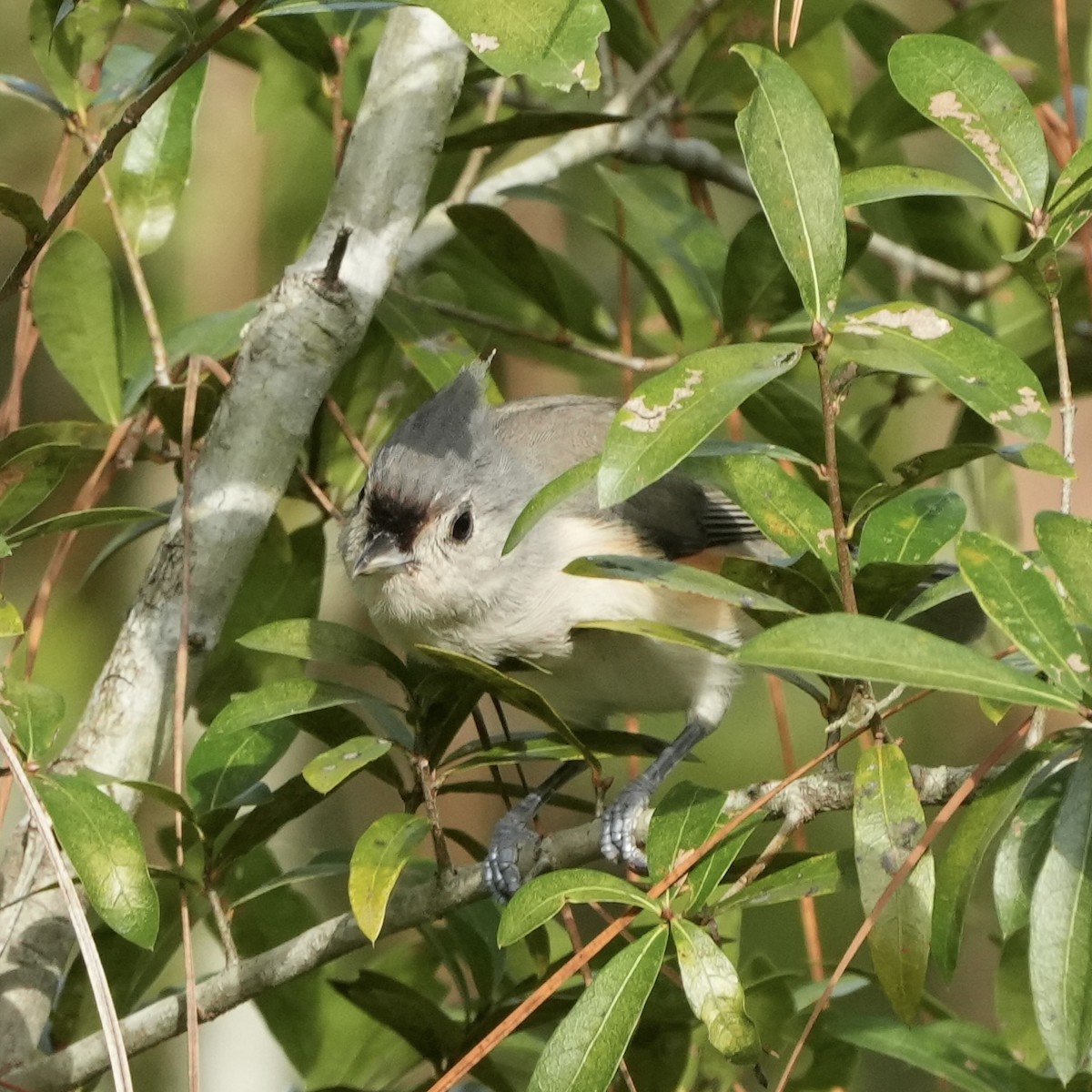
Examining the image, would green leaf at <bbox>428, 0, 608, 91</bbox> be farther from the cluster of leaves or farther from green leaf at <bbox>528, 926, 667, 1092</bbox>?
green leaf at <bbox>528, 926, 667, 1092</bbox>

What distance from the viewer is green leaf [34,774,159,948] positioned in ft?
4.05

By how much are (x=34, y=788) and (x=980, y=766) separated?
31.6 inches

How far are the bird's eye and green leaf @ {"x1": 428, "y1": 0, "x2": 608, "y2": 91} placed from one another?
914mm

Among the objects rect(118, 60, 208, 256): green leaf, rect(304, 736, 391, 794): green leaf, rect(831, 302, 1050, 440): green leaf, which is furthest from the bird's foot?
rect(118, 60, 208, 256): green leaf

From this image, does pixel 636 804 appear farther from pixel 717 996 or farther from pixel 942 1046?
pixel 717 996

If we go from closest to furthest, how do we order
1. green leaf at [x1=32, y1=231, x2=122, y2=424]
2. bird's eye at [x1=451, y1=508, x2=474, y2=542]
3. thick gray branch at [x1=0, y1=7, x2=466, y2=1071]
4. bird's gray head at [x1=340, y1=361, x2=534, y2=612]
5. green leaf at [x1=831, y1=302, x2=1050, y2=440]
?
green leaf at [x1=831, y1=302, x2=1050, y2=440], thick gray branch at [x1=0, y1=7, x2=466, y2=1071], green leaf at [x1=32, y1=231, x2=122, y2=424], bird's gray head at [x1=340, y1=361, x2=534, y2=612], bird's eye at [x1=451, y1=508, x2=474, y2=542]

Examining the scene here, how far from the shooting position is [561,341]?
2107mm

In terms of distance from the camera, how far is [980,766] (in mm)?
1166

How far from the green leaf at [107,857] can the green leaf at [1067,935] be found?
69 cm

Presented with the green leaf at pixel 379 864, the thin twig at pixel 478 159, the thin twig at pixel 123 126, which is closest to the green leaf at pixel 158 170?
the thin twig at pixel 478 159

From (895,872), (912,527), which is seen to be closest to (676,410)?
(912,527)

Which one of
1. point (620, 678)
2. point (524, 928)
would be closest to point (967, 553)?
point (524, 928)

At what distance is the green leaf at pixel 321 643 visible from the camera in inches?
57.5

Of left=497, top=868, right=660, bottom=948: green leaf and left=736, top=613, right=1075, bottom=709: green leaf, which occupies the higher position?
left=736, top=613, right=1075, bottom=709: green leaf
